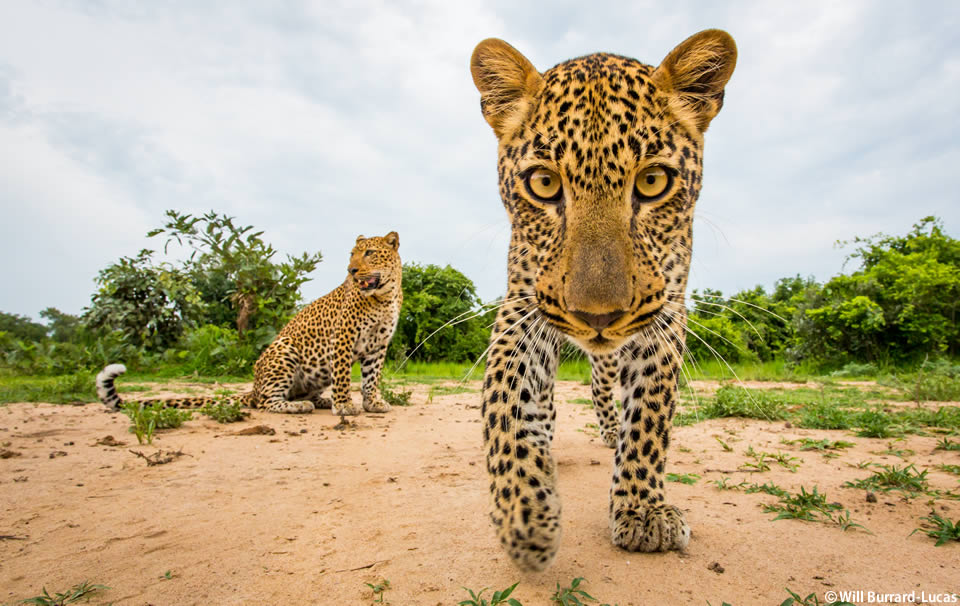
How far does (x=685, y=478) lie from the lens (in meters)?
3.87

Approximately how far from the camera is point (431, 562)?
2.54 metres

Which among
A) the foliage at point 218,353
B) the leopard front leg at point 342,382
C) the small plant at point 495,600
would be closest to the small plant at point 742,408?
the leopard front leg at point 342,382

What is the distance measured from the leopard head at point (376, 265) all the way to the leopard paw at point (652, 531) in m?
6.12

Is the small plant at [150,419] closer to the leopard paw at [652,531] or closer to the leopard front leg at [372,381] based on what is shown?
the leopard front leg at [372,381]

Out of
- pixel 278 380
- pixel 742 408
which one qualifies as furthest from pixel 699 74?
pixel 278 380

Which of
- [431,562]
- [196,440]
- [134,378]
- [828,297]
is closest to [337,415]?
[196,440]

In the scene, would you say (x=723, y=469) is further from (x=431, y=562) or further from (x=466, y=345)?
(x=466, y=345)

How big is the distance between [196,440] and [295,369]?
294cm

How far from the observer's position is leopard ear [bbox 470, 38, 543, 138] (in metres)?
2.97

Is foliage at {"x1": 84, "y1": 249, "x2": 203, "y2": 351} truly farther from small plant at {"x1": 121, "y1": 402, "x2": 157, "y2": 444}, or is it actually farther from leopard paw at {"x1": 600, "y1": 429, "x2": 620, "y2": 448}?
leopard paw at {"x1": 600, "y1": 429, "x2": 620, "y2": 448}

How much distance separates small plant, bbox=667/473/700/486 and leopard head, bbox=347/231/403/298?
5.46 m

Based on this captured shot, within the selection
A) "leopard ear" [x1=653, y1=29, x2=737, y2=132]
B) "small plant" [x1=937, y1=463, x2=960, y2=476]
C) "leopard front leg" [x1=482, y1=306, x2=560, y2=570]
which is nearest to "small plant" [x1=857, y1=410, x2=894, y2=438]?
"small plant" [x1=937, y1=463, x2=960, y2=476]

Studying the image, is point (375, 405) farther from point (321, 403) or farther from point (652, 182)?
point (652, 182)

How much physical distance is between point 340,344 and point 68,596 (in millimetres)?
5698
